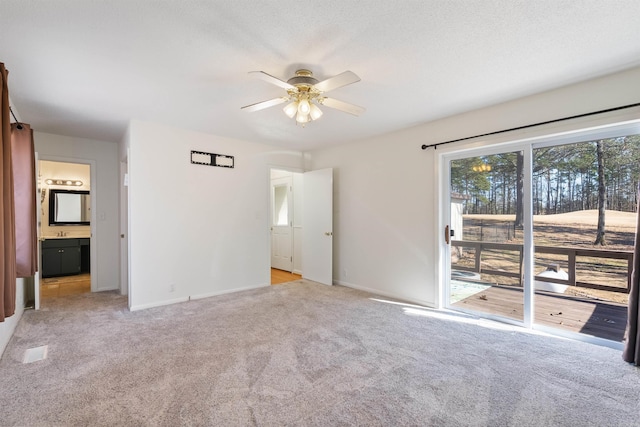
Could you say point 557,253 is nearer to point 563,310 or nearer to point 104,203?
point 563,310

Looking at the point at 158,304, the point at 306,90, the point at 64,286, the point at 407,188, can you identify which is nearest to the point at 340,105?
the point at 306,90

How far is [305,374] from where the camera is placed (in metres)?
2.23

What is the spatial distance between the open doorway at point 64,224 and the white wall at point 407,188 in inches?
185

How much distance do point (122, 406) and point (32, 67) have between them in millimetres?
2697

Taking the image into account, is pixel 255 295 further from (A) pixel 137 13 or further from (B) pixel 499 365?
(A) pixel 137 13

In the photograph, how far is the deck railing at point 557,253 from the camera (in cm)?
271

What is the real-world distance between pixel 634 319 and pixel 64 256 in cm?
820

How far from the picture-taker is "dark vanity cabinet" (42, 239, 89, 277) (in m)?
5.50

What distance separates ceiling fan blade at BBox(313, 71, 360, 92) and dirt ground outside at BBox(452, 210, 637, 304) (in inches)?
95.5

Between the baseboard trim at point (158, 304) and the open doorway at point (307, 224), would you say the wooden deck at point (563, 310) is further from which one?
the baseboard trim at point (158, 304)

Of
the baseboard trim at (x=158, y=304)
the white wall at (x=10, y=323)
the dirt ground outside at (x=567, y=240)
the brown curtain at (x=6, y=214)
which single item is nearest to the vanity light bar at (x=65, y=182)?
the white wall at (x=10, y=323)

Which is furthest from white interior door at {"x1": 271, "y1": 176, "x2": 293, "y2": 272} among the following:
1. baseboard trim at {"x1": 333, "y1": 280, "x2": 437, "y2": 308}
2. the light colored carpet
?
the light colored carpet

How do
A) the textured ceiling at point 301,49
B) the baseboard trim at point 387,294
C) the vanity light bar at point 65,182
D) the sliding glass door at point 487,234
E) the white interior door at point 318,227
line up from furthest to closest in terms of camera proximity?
1. the vanity light bar at point 65,182
2. the white interior door at point 318,227
3. the baseboard trim at point 387,294
4. the sliding glass door at point 487,234
5. the textured ceiling at point 301,49

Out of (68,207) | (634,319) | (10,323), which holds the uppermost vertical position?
(68,207)
